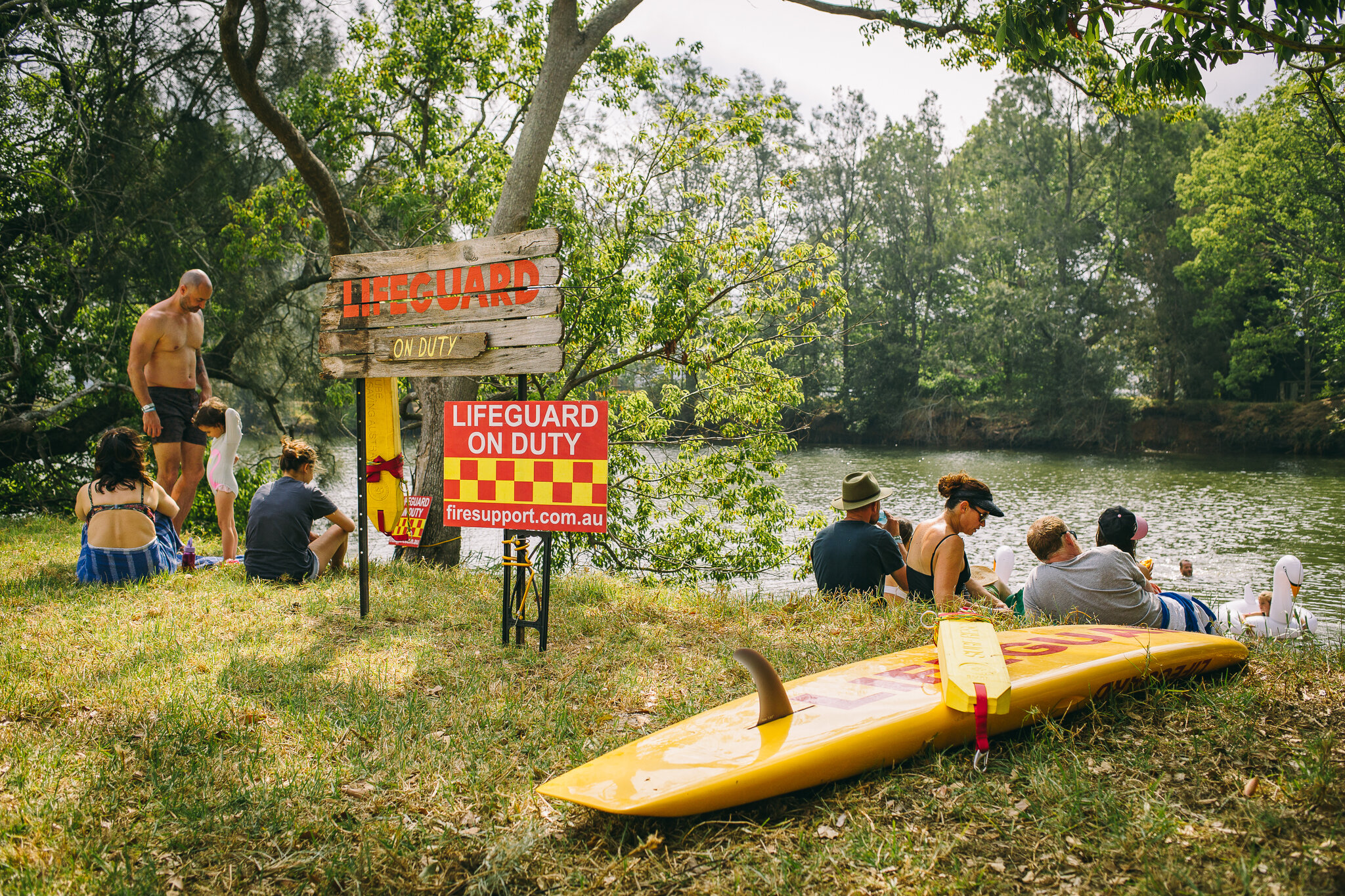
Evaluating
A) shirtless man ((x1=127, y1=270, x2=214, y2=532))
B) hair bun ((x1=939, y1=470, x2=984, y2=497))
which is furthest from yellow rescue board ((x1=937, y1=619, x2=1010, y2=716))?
shirtless man ((x1=127, y1=270, x2=214, y2=532))

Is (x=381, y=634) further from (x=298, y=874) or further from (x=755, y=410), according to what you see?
(x=755, y=410)

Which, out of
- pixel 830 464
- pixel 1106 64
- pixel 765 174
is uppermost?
pixel 765 174

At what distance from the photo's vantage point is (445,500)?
14.8 feet

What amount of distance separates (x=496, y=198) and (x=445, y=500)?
17.8 feet

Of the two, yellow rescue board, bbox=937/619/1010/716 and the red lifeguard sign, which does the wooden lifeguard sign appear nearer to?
the red lifeguard sign

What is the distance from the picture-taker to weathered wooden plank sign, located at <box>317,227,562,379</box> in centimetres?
438

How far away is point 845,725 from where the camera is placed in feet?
9.22

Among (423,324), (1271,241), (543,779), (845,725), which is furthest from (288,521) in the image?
(1271,241)

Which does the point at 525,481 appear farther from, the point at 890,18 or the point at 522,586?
the point at 890,18

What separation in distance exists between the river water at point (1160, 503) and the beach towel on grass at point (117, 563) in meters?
3.68

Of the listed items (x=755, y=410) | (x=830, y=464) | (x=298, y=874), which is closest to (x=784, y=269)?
(x=755, y=410)

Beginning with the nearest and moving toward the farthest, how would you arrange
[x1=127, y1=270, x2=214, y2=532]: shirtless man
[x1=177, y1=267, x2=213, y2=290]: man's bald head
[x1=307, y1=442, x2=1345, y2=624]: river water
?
[x1=177, y1=267, x2=213, y2=290]: man's bald head
[x1=127, y1=270, x2=214, y2=532]: shirtless man
[x1=307, y1=442, x2=1345, y2=624]: river water

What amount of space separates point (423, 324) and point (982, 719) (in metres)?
3.80

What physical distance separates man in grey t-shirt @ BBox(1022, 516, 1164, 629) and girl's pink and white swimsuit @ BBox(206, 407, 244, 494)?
6.27m
